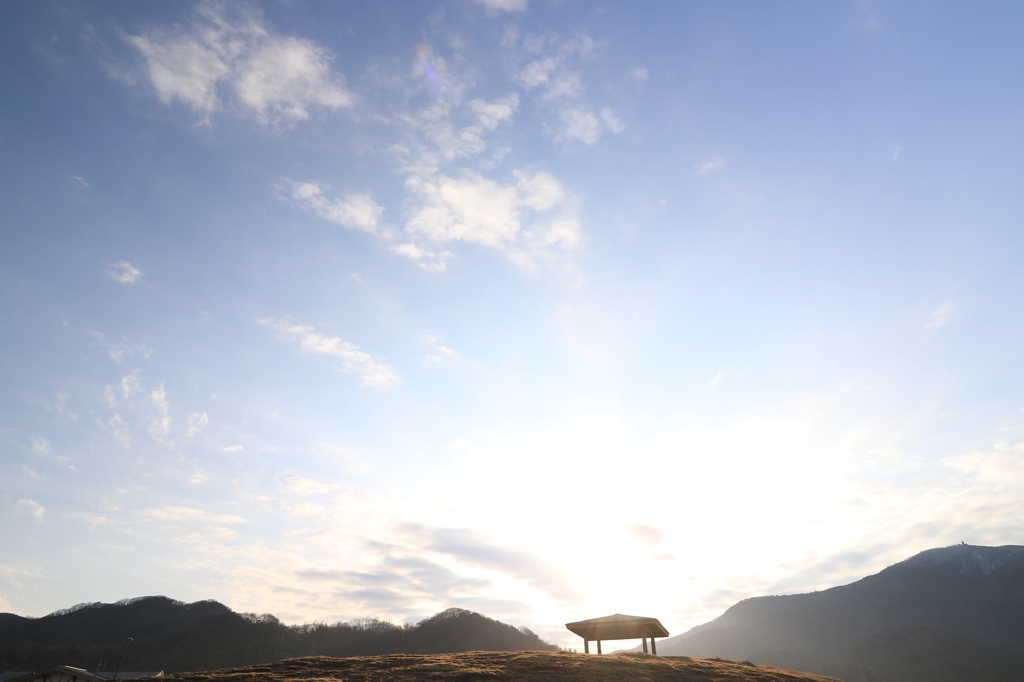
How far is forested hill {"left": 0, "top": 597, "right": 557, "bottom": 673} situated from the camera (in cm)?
13012

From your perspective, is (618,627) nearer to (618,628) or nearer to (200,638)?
(618,628)

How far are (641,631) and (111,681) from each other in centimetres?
5330

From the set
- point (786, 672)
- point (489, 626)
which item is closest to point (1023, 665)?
point (489, 626)

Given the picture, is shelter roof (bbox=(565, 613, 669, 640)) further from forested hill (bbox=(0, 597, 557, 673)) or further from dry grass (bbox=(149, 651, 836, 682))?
forested hill (bbox=(0, 597, 557, 673))

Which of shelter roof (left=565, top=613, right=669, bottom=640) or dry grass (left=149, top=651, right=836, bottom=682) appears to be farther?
shelter roof (left=565, top=613, right=669, bottom=640)

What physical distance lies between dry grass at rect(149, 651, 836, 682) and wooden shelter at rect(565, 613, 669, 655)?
1987mm

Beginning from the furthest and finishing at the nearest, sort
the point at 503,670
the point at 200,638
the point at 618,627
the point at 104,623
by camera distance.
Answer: the point at 104,623
the point at 200,638
the point at 618,627
the point at 503,670

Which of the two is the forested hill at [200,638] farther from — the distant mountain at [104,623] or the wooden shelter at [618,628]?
the wooden shelter at [618,628]

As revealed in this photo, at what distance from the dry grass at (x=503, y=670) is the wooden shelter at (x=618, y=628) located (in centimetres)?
199

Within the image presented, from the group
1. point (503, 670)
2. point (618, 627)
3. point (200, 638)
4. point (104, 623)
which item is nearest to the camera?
point (503, 670)

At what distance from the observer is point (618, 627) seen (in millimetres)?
33250

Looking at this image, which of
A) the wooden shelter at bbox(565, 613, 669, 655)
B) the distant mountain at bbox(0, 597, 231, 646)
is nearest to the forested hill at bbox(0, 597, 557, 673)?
the distant mountain at bbox(0, 597, 231, 646)

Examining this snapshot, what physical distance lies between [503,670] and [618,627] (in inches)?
415

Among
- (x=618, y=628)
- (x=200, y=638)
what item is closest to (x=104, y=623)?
(x=200, y=638)
